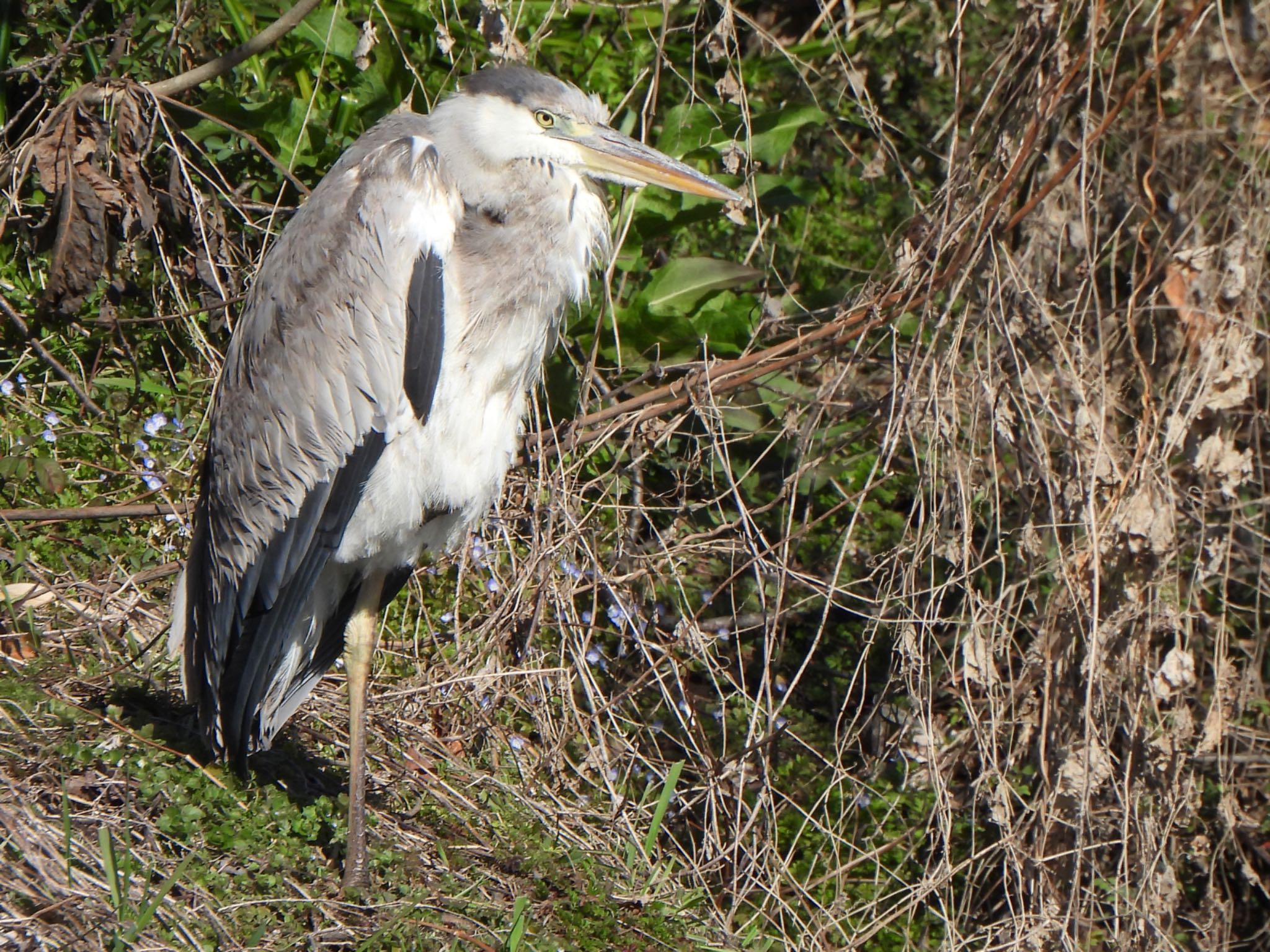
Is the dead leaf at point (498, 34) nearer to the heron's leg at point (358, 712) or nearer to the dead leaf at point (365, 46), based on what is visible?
the dead leaf at point (365, 46)

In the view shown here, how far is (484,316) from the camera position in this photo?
323 cm

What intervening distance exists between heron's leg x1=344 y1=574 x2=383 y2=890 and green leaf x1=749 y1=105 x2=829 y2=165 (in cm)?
223

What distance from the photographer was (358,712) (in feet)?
11.4

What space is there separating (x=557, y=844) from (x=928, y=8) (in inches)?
170

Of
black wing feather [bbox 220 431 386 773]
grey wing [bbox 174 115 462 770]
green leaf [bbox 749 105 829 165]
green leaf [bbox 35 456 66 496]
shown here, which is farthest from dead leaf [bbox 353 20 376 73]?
green leaf [bbox 35 456 66 496]

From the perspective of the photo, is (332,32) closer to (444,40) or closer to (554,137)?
(444,40)

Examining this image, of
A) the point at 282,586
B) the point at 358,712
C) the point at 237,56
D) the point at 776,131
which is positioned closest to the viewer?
the point at 282,586

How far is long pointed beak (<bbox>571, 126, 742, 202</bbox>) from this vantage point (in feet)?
10.9

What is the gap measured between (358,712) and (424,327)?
106 cm

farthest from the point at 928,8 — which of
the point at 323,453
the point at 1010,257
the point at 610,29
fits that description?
the point at 323,453

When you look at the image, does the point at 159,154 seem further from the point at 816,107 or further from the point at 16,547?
the point at 816,107

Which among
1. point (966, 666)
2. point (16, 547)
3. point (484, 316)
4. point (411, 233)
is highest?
point (411, 233)

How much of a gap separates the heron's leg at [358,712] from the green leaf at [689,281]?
162 centimetres

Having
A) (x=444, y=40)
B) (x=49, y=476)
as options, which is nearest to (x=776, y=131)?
(x=444, y=40)
